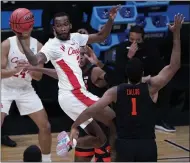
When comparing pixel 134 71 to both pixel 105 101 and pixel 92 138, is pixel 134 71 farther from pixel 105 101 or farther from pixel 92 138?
pixel 92 138

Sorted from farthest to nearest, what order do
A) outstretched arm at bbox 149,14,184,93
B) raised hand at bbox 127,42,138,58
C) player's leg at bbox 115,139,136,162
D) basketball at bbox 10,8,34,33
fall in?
raised hand at bbox 127,42,138,58, basketball at bbox 10,8,34,33, outstretched arm at bbox 149,14,184,93, player's leg at bbox 115,139,136,162

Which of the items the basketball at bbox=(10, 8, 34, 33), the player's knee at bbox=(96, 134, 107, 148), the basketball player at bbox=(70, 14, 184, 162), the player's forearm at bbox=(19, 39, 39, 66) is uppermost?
the basketball at bbox=(10, 8, 34, 33)

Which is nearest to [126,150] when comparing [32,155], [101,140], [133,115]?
[133,115]

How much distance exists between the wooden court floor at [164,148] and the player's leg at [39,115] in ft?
2.62

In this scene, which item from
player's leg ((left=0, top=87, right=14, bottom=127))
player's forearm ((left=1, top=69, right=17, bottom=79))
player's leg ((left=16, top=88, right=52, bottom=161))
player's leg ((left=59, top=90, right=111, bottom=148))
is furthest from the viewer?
player's leg ((left=0, top=87, right=14, bottom=127))

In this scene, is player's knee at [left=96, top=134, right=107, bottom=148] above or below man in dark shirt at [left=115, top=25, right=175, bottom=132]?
below

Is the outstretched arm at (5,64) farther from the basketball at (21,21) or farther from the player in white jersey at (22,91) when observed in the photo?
the basketball at (21,21)

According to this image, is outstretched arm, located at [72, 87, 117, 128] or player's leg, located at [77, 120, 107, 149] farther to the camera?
player's leg, located at [77, 120, 107, 149]

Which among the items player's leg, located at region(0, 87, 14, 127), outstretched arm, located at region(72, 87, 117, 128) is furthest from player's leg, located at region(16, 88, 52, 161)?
outstretched arm, located at region(72, 87, 117, 128)

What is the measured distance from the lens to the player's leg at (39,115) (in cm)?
792

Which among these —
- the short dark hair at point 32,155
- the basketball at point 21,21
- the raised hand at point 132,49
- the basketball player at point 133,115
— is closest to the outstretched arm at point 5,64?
the basketball at point 21,21

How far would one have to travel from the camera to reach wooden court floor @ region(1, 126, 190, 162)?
8.73m

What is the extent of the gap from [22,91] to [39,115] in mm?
427

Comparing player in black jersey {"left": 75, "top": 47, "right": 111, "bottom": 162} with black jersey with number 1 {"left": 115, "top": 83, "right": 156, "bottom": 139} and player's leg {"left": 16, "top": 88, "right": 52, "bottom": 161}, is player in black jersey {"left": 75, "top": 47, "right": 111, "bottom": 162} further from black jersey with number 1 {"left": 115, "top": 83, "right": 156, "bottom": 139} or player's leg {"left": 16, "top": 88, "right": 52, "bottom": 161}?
black jersey with number 1 {"left": 115, "top": 83, "right": 156, "bottom": 139}
